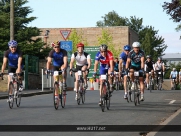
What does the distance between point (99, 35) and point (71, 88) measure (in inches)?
1990

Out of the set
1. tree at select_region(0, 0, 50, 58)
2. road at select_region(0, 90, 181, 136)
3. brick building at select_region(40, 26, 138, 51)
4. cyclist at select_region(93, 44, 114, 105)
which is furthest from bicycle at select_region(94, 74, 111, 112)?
brick building at select_region(40, 26, 138, 51)

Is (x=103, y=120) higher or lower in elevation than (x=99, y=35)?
lower

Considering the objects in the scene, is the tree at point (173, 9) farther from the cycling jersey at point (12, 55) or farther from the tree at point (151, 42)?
the tree at point (151, 42)

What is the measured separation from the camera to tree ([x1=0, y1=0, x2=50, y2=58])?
51688 millimetres

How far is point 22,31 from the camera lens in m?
52.9

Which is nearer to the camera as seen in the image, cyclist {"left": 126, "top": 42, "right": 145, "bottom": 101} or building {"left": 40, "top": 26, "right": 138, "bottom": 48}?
cyclist {"left": 126, "top": 42, "right": 145, "bottom": 101}

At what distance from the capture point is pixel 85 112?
16000 millimetres

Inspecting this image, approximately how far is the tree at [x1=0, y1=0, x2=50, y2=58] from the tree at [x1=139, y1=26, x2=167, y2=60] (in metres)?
67.3

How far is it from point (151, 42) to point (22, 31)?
239ft

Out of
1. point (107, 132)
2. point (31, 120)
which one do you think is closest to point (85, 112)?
point (31, 120)

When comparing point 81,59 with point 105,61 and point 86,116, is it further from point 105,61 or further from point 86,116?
point 86,116

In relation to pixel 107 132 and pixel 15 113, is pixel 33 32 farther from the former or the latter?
pixel 107 132

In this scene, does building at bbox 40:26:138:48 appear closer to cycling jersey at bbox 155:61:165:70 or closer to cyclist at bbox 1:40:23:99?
cycling jersey at bbox 155:61:165:70

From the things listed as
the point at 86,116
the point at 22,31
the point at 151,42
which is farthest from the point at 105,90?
the point at 151,42
